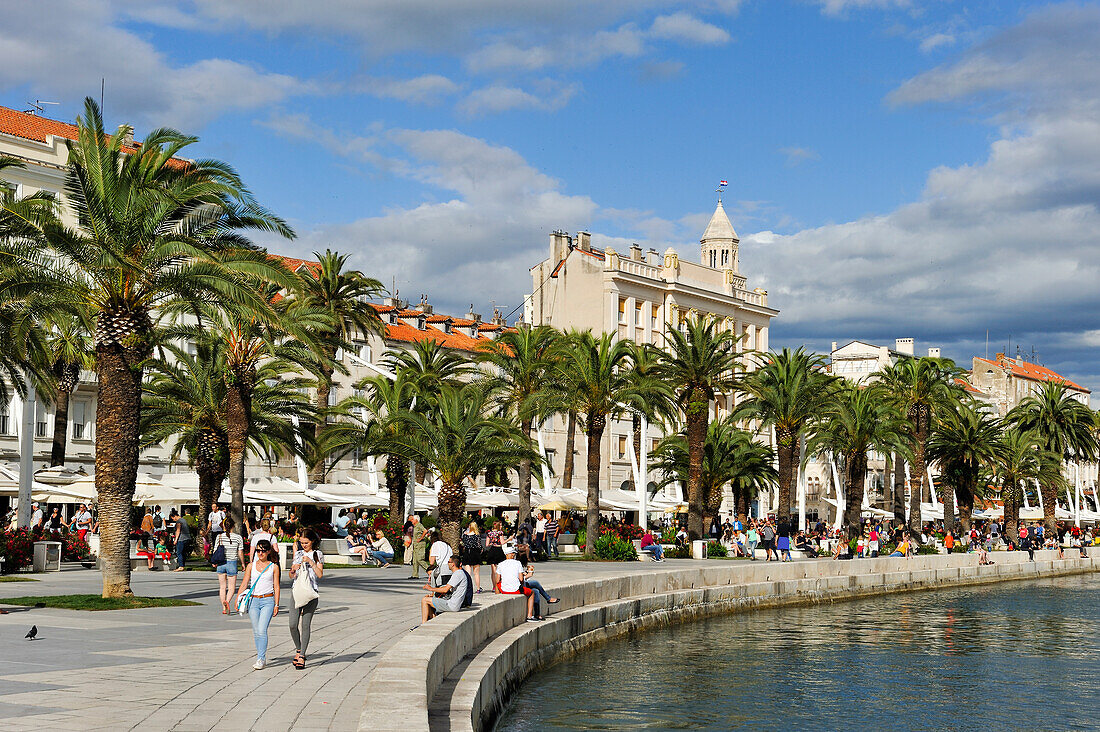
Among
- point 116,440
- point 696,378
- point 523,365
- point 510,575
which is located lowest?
point 510,575

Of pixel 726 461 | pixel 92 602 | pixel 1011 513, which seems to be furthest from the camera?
pixel 1011 513

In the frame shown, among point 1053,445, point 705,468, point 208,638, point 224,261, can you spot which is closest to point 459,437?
point 224,261

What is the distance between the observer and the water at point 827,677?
17.5 m

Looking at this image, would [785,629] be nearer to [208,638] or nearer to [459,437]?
[459,437]

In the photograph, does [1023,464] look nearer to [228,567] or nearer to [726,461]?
[726,461]

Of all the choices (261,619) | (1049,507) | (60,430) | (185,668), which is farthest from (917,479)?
(185,668)

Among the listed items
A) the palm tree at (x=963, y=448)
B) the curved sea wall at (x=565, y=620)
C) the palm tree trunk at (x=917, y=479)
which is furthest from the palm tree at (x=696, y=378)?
the palm tree at (x=963, y=448)

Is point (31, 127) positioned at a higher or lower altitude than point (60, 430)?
higher

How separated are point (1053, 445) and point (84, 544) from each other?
200ft

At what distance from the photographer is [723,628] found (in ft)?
90.7

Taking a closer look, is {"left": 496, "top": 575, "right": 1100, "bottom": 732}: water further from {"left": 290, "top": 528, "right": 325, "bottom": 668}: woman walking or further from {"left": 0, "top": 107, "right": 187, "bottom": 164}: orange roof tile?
{"left": 0, "top": 107, "right": 187, "bottom": 164}: orange roof tile

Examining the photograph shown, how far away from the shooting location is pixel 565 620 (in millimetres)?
20812

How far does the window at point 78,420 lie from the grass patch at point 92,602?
35.5 metres

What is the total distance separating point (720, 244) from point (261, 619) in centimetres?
8372
